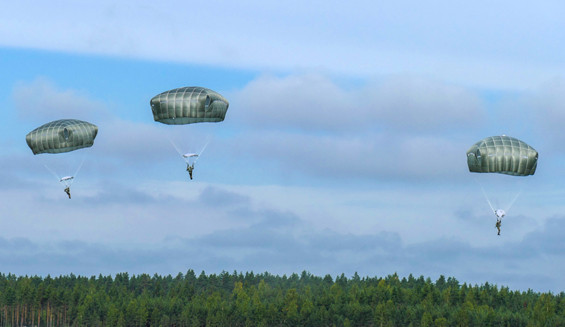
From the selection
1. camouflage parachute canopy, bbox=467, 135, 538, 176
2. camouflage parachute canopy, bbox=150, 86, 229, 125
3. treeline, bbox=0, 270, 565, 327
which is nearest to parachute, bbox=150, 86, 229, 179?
camouflage parachute canopy, bbox=150, 86, 229, 125

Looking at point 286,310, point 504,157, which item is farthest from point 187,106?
point 286,310

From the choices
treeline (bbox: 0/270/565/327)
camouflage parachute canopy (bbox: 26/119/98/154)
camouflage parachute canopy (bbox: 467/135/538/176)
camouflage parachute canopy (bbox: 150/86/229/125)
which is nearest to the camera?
camouflage parachute canopy (bbox: 467/135/538/176)

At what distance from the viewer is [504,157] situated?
73.6 meters

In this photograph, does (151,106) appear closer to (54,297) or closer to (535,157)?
(535,157)

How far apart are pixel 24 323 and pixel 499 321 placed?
128 m

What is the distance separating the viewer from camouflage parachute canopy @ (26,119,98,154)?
80.6m

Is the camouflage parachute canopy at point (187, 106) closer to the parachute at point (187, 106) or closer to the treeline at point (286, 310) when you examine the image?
the parachute at point (187, 106)

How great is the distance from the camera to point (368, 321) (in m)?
148

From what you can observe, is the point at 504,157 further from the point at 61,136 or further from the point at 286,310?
the point at 286,310

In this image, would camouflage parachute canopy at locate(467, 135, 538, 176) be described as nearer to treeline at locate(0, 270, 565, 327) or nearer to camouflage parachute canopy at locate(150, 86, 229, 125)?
camouflage parachute canopy at locate(150, 86, 229, 125)

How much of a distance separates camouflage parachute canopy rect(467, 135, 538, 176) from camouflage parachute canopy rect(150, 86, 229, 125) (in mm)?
32176

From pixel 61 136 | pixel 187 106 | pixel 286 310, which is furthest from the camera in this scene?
pixel 286 310

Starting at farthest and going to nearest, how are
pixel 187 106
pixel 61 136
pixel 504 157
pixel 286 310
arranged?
pixel 286 310 < pixel 61 136 < pixel 187 106 < pixel 504 157

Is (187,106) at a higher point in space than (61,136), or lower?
higher
